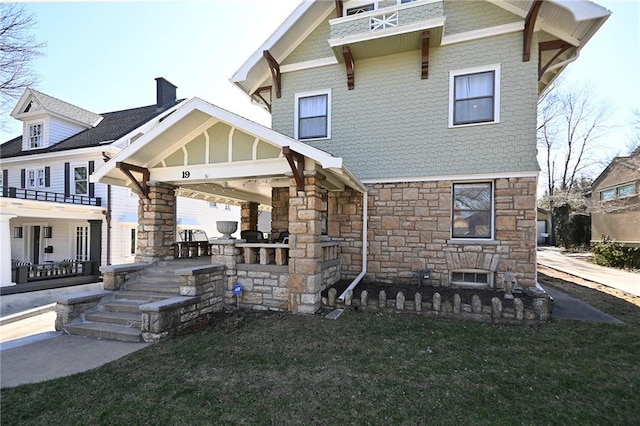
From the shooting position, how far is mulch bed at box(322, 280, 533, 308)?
6.28m

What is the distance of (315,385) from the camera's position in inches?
141

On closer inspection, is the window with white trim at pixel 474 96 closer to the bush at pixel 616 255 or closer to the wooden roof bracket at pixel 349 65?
the wooden roof bracket at pixel 349 65

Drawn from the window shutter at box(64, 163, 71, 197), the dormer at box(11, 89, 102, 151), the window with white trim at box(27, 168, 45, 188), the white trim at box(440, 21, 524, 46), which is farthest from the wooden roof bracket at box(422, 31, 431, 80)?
the dormer at box(11, 89, 102, 151)

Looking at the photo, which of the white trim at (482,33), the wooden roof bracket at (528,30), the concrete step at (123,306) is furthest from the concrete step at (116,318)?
the wooden roof bracket at (528,30)

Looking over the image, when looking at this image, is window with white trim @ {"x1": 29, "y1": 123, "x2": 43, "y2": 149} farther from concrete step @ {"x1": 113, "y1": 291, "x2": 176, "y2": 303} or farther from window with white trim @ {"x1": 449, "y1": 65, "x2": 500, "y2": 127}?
window with white trim @ {"x1": 449, "y1": 65, "x2": 500, "y2": 127}

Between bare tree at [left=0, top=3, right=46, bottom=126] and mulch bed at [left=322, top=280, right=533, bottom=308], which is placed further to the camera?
bare tree at [left=0, top=3, right=46, bottom=126]

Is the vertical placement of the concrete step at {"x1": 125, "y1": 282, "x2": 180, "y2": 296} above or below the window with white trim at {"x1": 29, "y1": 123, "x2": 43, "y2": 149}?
below

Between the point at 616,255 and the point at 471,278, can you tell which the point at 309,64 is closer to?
the point at 471,278

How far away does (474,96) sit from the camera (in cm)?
741

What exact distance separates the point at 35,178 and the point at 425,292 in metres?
18.4

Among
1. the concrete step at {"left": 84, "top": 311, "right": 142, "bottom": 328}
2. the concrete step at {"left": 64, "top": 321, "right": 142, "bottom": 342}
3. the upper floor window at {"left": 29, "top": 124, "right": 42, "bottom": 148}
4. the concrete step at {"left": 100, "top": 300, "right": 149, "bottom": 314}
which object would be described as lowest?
the concrete step at {"left": 64, "top": 321, "right": 142, "bottom": 342}

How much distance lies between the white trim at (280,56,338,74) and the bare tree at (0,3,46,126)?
794cm

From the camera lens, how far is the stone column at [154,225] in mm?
7543

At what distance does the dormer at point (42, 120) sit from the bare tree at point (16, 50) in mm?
5651
